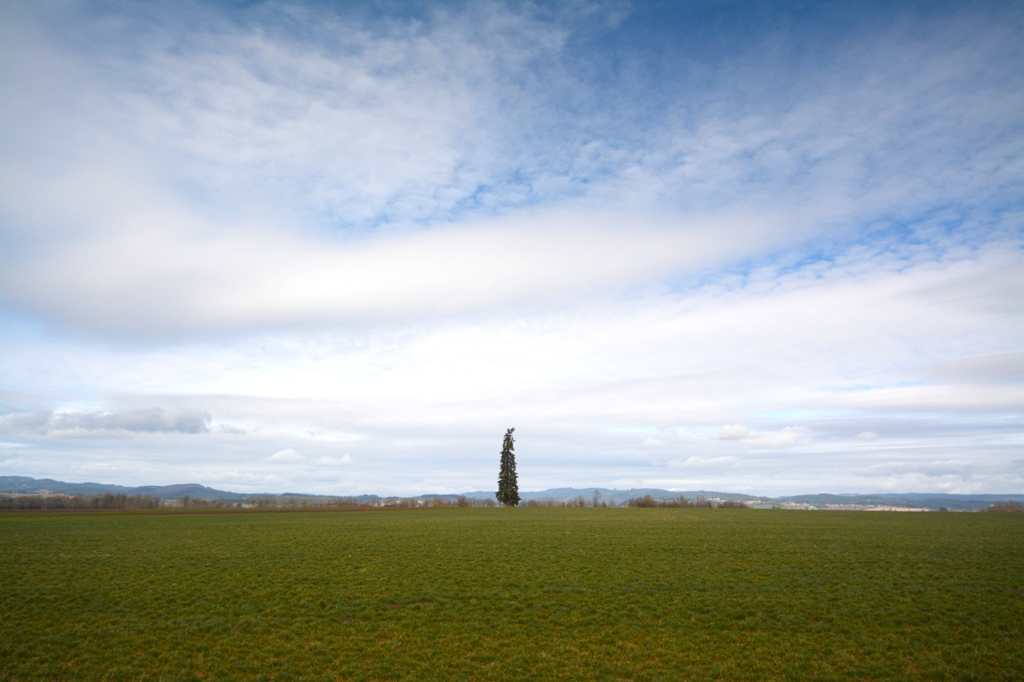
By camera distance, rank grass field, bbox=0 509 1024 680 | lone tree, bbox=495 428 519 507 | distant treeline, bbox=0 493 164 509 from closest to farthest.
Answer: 1. grass field, bbox=0 509 1024 680
2. distant treeline, bbox=0 493 164 509
3. lone tree, bbox=495 428 519 507

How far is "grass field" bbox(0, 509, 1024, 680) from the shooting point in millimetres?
15820

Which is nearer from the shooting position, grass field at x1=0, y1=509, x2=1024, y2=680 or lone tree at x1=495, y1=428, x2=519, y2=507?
grass field at x1=0, y1=509, x2=1024, y2=680

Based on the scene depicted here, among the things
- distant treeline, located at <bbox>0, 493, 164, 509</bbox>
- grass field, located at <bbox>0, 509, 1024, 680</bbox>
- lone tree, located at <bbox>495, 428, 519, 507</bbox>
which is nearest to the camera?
grass field, located at <bbox>0, 509, 1024, 680</bbox>

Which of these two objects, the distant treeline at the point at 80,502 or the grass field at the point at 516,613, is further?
the distant treeline at the point at 80,502

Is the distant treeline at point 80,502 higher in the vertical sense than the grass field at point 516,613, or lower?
lower

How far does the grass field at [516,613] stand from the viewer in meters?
15.8

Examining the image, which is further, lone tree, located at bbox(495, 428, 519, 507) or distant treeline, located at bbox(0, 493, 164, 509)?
lone tree, located at bbox(495, 428, 519, 507)

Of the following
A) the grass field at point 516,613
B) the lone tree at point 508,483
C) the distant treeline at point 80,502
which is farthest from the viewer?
the lone tree at point 508,483

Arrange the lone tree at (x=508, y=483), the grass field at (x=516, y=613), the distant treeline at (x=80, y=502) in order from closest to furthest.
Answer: the grass field at (x=516, y=613), the distant treeline at (x=80, y=502), the lone tree at (x=508, y=483)

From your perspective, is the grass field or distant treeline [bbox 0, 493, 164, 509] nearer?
the grass field

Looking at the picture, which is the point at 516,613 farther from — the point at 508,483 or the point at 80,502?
the point at 80,502

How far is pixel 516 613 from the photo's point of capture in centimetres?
2061

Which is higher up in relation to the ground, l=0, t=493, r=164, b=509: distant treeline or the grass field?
the grass field

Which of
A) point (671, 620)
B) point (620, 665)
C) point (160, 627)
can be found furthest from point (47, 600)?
point (671, 620)
